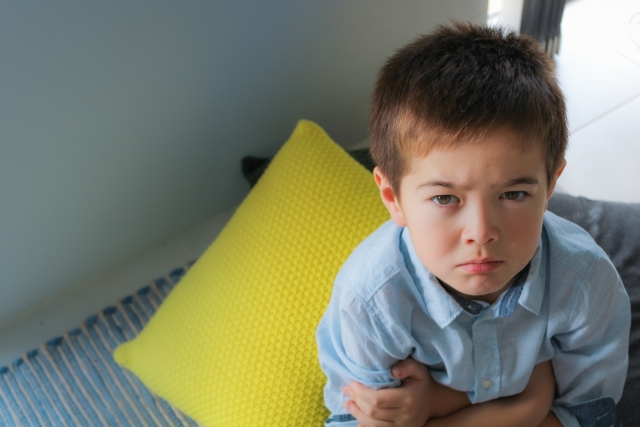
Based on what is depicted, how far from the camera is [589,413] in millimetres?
935

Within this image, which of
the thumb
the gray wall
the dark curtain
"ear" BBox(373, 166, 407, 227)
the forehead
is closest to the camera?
the forehead

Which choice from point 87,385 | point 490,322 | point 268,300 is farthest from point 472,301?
point 87,385

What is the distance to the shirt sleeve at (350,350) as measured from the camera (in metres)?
0.82

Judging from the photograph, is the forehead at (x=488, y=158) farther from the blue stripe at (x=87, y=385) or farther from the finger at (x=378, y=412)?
the blue stripe at (x=87, y=385)

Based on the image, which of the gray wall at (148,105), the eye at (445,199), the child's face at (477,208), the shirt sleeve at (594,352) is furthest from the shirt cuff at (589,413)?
the gray wall at (148,105)

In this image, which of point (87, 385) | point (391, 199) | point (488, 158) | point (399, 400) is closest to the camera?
point (488, 158)

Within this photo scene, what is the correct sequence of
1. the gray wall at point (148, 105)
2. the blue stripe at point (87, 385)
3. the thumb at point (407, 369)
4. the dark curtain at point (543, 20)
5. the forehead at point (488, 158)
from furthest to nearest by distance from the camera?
the dark curtain at point (543, 20), the blue stripe at point (87, 385), the gray wall at point (148, 105), the thumb at point (407, 369), the forehead at point (488, 158)

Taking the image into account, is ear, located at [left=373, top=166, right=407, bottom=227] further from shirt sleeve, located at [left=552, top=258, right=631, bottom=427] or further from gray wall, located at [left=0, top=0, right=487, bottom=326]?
gray wall, located at [left=0, top=0, right=487, bottom=326]

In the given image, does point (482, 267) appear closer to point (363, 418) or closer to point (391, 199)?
point (391, 199)

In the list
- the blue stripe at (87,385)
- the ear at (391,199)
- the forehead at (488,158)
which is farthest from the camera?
the blue stripe at (87,385)

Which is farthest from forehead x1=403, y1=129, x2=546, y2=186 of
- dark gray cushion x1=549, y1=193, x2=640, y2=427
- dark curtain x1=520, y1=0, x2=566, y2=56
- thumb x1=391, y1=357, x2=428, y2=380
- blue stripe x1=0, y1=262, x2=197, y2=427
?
dark curtain x1=520, y1=0, x2=566, y2=56

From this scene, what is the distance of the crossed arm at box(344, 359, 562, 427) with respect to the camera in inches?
34.9

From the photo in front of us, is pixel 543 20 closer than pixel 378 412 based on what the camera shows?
No

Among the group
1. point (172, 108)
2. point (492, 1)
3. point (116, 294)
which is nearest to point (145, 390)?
point (116, 294)
